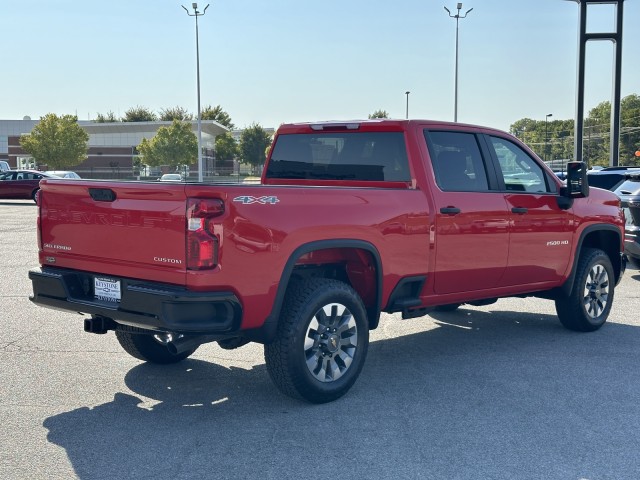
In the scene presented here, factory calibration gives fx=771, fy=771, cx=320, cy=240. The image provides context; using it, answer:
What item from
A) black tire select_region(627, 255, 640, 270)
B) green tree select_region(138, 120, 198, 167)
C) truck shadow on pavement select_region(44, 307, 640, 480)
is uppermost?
green tree select_region(138, 120, 198, 167)

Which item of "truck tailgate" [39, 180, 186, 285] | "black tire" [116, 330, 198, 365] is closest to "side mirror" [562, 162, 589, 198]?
"black tire" [116, 330, 198, 365]

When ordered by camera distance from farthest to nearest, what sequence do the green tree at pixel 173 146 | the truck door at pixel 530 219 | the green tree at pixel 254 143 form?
1. the green tree at pixel 254 143
2. the green tree at pixel 173 146
3. the truck door at pixel 530 219

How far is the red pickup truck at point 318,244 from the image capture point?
4.75m

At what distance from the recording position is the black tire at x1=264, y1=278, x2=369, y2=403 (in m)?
5.21

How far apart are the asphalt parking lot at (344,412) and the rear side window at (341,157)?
1.64m

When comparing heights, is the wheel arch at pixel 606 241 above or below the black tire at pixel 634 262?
above

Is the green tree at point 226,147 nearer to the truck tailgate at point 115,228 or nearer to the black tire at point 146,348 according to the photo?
the black tire at point 146,348

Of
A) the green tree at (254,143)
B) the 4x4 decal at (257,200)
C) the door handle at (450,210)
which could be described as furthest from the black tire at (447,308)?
the green tree at (254,143)

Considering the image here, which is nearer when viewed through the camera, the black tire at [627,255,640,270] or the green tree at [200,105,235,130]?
the black tire at [627,255,640,270]

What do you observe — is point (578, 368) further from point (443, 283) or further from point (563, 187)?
point (563, 187)

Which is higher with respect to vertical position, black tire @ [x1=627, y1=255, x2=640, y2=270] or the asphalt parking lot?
black tire @ [x1=627, y1=255, x2=640, y2=270]

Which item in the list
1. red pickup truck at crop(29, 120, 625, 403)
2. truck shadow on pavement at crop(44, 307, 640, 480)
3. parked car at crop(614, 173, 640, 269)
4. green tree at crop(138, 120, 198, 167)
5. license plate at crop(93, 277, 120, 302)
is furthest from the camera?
green tree at crop(138, 120, 198, 167)

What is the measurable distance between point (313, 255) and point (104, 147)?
3343 inches

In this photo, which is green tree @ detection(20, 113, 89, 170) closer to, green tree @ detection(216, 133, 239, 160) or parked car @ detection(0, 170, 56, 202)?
green tree @ detection(216, 133, 239, 160)
